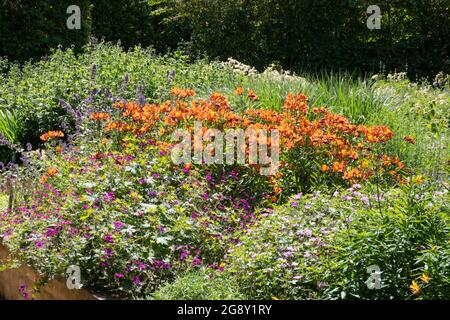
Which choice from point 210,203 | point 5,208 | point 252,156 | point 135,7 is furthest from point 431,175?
point 135,7

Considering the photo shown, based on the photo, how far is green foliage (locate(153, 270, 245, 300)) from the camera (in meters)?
4.21

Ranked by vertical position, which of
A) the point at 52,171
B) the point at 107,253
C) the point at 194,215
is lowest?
the point at 107,253

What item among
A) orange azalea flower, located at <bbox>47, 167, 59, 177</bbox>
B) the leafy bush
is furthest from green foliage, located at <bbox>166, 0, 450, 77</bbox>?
the leafy bush

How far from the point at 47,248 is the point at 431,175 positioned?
128 inches

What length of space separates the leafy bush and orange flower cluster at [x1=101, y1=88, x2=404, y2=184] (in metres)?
0.88

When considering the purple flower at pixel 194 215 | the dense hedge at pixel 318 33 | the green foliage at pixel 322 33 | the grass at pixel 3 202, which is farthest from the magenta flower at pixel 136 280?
the green foliage at pixel 322 33

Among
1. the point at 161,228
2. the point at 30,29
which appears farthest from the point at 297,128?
the point at 30,29

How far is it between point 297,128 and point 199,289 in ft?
7.51

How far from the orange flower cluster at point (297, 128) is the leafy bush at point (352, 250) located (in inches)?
34.5

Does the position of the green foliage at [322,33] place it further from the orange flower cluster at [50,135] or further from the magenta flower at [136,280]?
the magenta flower at [136,280]

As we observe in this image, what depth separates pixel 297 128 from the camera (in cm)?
613

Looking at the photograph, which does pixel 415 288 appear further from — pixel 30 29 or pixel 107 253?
pixel 30 29

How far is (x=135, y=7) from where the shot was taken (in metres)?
15.9

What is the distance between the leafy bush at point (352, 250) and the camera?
12.9 ft
